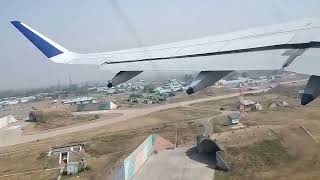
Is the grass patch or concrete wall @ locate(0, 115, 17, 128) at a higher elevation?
the grass patch

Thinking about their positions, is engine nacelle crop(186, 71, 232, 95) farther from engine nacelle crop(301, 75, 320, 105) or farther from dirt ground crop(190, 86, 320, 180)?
dirt ground crop(190, 86, 320, 180)

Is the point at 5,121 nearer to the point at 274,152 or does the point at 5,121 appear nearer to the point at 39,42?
the point at 274,152

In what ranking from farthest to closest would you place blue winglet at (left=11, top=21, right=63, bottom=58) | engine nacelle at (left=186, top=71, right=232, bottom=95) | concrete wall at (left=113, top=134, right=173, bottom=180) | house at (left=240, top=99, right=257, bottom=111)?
1. house at (left=240, top=99, right=257, bottom=111)
2. concrete wall at (left=113, top=134, right=173, bottom=180)
3. blue winglet at (left=11, top=21, right=63, bottom=58)
4. engine nacelle at (left=186, top=71, right=232, bottom=95)

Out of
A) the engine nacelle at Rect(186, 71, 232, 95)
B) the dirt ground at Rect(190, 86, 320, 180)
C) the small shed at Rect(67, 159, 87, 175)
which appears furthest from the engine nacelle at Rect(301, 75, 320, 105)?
the small shed at Rect(67, 159, 87, 175)

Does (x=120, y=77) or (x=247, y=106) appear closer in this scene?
(x=120, y=77)

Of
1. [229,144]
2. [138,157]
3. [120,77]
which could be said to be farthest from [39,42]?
[229,144]

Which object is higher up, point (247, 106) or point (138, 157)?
point (247, 106)
